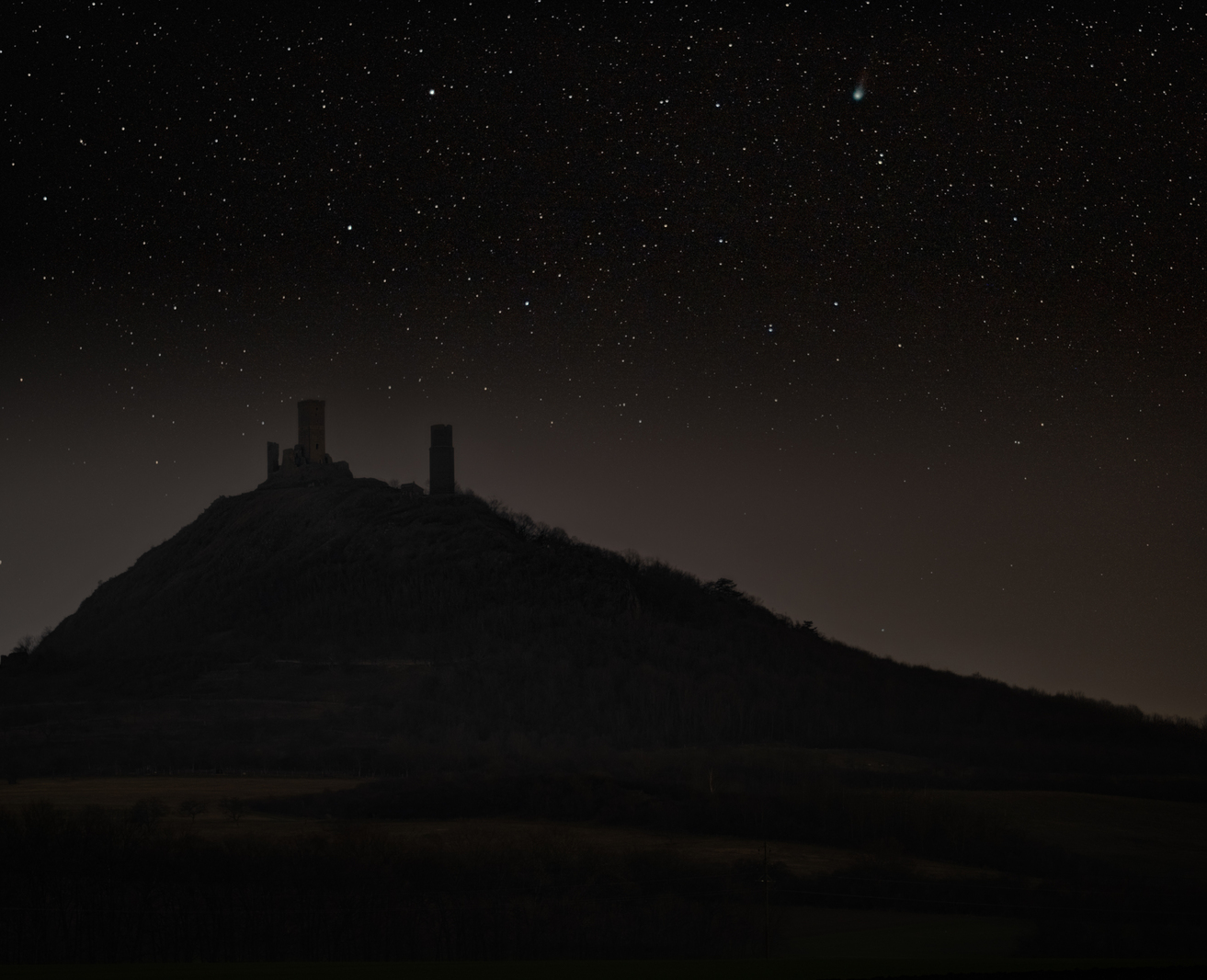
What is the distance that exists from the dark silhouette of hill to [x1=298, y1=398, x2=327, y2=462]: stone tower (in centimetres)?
195

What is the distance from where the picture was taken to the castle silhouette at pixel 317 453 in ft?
396

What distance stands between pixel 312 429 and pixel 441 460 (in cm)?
1097

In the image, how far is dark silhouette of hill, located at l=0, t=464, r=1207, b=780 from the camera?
86.6m

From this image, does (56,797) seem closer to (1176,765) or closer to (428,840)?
(428,840)

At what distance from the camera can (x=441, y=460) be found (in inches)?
4838

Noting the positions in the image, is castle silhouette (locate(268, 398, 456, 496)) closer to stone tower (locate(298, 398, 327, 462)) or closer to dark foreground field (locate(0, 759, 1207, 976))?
stone tower (locate(298, 398, 327, 462))

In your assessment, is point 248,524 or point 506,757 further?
point 248,524

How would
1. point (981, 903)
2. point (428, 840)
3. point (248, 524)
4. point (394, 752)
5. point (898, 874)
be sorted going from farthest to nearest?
point (248, 524)
point (394, 752)
point (428, 840)
point (898, 874)
point (981, 903)

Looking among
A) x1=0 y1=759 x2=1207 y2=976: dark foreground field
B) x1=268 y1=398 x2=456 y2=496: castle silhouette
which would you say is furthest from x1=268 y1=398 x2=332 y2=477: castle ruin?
x1=0 y1=759 x2=1207 y2=976: dark foreground field

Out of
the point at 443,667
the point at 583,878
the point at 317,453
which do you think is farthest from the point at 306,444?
the point at 583,878

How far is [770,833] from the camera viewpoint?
185ft

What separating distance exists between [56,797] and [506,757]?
27.6 m

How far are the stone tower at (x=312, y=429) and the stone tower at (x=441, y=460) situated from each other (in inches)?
367

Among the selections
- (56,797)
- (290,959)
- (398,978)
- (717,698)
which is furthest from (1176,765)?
(398,978)
